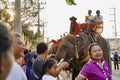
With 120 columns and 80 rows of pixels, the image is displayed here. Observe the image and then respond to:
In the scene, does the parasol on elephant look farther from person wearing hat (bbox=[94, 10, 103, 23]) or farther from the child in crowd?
the child in crowd

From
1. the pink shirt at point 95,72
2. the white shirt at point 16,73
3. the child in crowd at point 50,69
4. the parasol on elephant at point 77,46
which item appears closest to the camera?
the white shirt at point 16,73

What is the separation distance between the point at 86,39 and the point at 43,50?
201 inches

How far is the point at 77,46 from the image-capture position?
37.6 feet

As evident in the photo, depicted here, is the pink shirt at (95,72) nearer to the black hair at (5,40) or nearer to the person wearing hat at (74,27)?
the black hair at (5,40)

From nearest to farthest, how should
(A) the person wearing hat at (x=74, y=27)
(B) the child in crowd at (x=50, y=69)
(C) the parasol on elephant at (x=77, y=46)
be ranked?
(B) the child in crowd at (x=50, y=69)
(C) the parasol on elephant at (x=77, y=46)
(A) the person wearing hat at (x=74, y=27)

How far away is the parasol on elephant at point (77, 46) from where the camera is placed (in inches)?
432

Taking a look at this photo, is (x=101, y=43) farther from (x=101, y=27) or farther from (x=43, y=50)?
(x=43, y=50)

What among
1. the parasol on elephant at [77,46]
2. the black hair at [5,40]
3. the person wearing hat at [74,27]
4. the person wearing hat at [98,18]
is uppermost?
the black hair at [5,40]

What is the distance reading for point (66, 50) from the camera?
1146cm

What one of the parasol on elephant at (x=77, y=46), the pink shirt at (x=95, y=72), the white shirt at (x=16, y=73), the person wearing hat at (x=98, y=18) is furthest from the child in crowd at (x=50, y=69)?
the person wearing hat at (x=98, y=18)

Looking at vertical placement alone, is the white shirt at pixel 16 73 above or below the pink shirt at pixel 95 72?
above

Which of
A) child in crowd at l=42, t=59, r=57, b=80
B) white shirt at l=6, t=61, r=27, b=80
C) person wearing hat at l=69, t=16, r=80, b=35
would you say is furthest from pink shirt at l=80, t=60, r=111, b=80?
person wearing hat at l=69, t=16, r=80, b=35

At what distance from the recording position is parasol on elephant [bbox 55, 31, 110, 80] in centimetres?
1098

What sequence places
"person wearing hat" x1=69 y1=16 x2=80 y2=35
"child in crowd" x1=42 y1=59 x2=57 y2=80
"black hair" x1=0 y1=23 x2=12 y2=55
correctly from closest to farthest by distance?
"black hair" x1=0 y1=23 x2=12 y2=55 < "child in crowd" x1=42 y1=59 x2=57 y2=80 < "person wearing hat" x1=69 y1=16 x2=80 y2=35
